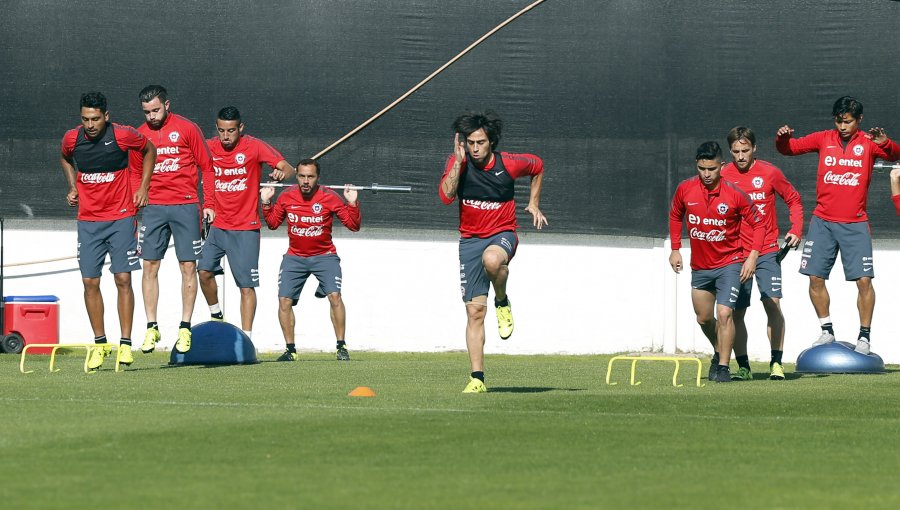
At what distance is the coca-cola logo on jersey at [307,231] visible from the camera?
58.0 ft

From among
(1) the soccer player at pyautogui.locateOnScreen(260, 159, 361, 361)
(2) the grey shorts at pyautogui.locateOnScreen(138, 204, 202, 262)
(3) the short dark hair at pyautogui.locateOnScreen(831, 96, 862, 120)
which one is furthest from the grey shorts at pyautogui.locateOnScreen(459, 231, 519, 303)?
(1) the soccer player at pyautogui.locateOnScreen(260, 159, 361, 361)

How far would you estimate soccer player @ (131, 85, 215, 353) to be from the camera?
47.7 ft

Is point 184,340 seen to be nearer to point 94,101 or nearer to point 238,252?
point 238,252

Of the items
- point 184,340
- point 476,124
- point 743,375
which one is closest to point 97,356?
point 184,340

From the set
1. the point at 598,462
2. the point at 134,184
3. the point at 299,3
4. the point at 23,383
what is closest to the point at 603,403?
the point at 598,462

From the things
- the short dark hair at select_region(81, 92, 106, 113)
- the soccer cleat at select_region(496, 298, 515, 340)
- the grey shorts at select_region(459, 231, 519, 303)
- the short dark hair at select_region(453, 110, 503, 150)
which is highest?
the short dark hair at select_region(81, 92, 106, 113)

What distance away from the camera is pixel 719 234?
13023 millimetres

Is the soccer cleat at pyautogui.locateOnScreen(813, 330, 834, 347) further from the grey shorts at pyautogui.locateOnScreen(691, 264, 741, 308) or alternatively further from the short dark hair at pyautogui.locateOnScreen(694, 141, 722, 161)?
the short dark hair at pyautogui.locateOnScreen(694, 141, 722, 161)

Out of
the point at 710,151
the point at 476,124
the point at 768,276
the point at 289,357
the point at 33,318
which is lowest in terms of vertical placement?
the point at 289,357

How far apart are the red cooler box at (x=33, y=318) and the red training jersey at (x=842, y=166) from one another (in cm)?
889

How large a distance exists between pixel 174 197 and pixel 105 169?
89 centimetres

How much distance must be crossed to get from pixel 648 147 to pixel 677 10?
172 centimetres

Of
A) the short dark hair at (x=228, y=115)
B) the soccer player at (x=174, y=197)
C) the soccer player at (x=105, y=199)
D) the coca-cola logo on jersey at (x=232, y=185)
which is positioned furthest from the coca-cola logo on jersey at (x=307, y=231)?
the soccer player at (x=105, y=199)

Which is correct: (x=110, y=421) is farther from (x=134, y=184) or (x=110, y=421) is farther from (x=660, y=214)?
(x=660, y=214)
